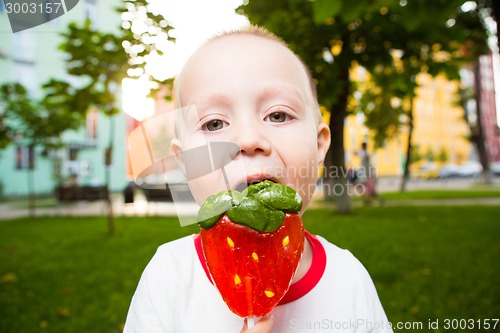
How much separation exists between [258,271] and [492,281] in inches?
122

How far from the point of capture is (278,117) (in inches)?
30.5

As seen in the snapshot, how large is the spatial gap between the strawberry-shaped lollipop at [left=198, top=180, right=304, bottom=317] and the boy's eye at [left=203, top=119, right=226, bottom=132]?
0.50 feet

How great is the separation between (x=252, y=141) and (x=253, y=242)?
169 mm

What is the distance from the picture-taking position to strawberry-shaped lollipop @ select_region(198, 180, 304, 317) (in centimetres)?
63

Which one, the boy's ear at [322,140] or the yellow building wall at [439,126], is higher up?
the yellow building wall at [439,126]

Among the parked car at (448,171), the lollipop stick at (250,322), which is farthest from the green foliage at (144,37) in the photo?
the parked car at (448,171)

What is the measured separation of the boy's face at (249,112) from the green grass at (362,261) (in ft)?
1.44

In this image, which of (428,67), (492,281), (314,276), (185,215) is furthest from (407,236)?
(185,215)

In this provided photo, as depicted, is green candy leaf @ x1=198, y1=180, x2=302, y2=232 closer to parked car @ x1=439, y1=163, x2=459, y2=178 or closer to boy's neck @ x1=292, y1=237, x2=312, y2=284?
boy's neck @ x1=292, y1=237, x2=312, y2=284

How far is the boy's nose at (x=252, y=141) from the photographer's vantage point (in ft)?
2.35

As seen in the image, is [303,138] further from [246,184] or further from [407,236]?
[407,236]

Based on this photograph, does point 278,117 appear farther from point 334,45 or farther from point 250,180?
point 334,45

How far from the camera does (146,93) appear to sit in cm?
85

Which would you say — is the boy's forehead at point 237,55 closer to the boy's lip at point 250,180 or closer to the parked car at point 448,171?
the boy's lip at point 250,180
